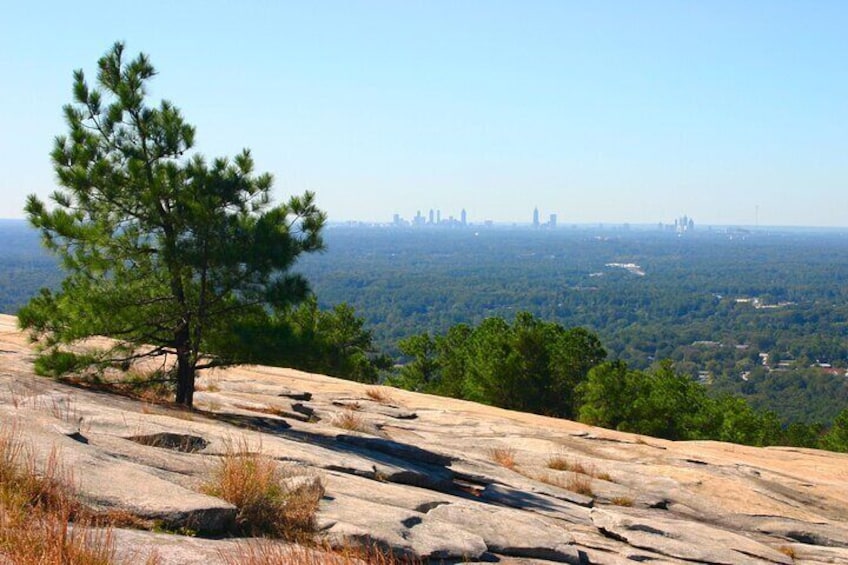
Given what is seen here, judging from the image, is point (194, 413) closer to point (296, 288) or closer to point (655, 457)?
point (296, 288)

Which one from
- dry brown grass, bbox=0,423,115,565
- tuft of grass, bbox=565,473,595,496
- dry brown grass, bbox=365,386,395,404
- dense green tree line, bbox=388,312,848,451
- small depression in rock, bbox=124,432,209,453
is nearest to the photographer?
dry brown grass, bbox=0,423,115,565

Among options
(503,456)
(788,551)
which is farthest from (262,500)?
(503,456)

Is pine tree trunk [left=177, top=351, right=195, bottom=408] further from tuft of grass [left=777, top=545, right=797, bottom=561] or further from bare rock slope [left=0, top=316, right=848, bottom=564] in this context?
tuft of grass [left=777, top=545, right=797, bottom=561]

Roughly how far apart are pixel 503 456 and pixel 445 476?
3905 mm

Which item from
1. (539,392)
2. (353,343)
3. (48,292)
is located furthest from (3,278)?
(48,292)

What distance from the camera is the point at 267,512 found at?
6.66 m

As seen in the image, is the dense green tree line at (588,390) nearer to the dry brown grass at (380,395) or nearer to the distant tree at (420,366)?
the distant tree at (420,366)

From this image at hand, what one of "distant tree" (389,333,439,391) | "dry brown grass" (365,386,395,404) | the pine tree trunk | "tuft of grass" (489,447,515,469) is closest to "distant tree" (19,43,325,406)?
the pine tree trunk

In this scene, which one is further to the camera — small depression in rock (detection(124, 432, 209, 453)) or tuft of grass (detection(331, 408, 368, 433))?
tuft of grass (detection(331, 408, 368, 433))

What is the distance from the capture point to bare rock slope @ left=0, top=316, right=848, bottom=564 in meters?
6.85

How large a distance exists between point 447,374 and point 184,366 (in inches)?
1176

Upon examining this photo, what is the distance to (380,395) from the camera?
20375 mm

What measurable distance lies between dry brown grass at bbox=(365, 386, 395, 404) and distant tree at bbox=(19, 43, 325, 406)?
23.8 feet

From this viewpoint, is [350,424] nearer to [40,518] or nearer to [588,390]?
[40,518]
